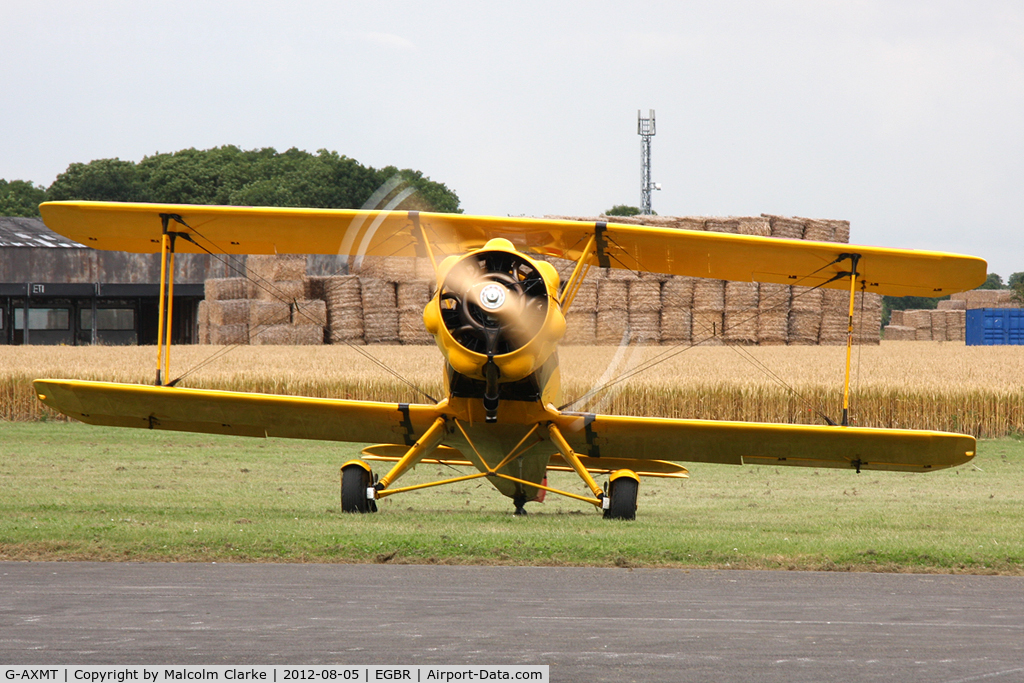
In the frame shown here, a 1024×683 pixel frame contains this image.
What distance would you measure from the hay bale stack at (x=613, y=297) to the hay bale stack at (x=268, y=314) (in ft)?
31.6

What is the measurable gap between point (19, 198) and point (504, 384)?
7497 centimetres

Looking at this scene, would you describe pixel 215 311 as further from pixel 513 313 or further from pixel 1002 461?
pixel 513 313

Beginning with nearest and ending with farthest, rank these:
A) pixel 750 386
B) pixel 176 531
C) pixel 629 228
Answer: pixel 176 531, pixel 629 228, pixel 750 386

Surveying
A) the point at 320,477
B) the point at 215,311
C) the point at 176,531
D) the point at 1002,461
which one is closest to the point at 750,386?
the point at 1002,461

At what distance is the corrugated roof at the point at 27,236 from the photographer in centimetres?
4834

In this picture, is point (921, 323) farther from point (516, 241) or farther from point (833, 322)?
A: point (516, 241)

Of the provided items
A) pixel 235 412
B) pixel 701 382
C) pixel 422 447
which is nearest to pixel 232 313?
pixel 701 382

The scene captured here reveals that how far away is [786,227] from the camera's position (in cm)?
2862

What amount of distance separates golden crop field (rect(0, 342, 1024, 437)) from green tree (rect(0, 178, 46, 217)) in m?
51.2

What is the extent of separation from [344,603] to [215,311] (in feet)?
101

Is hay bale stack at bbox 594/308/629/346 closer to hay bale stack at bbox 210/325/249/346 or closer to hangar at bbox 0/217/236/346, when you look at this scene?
hay bale stack at bbox 210/325/249/346

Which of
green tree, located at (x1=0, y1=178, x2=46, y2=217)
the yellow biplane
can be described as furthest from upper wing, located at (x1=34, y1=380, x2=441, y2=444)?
green tree, located at (x1=0, y1=178, x2=46, y2=217)

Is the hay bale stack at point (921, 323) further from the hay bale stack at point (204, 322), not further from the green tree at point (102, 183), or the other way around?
the green tree at point (102, 183)

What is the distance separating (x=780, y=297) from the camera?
3034 cm
